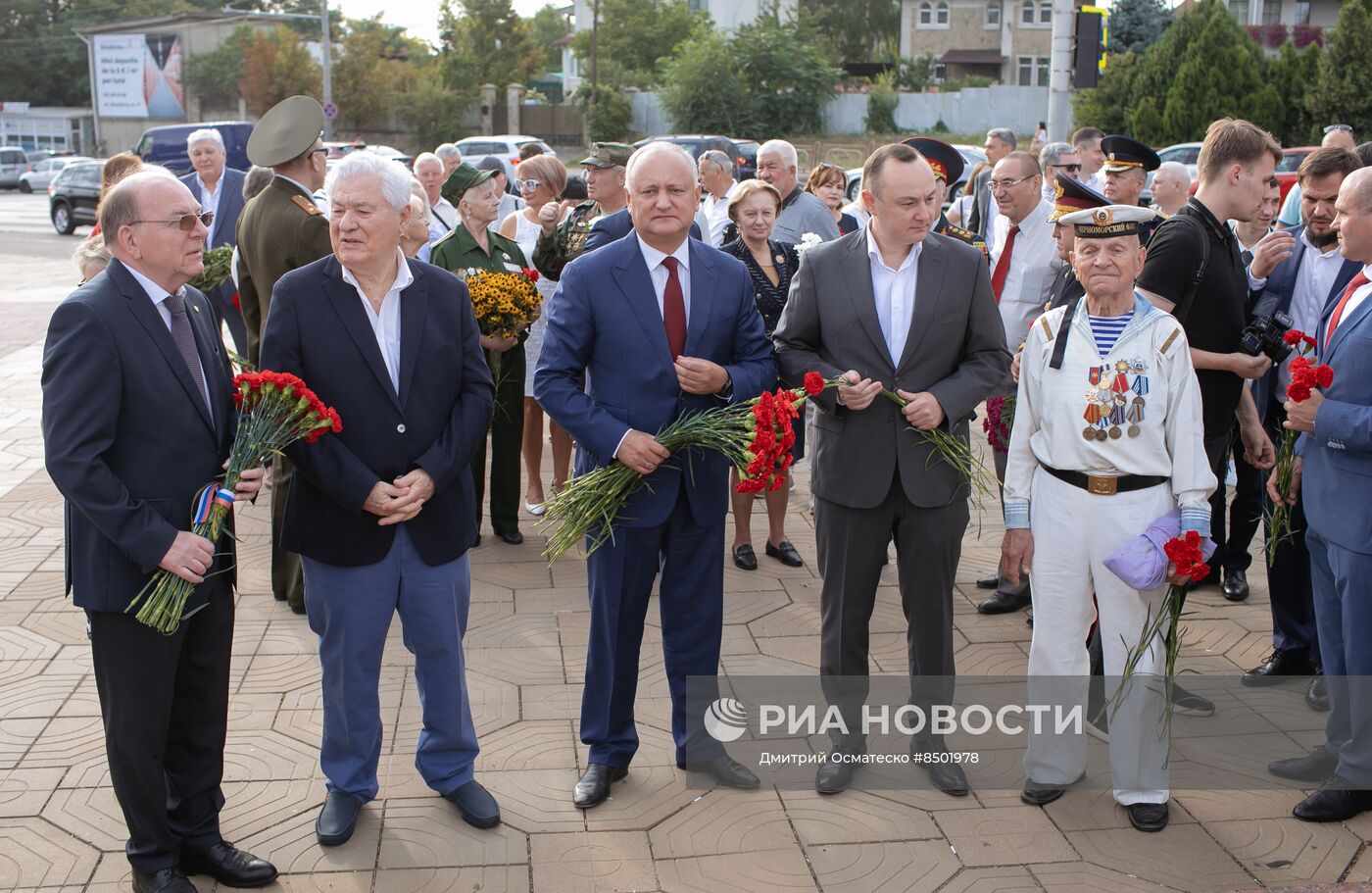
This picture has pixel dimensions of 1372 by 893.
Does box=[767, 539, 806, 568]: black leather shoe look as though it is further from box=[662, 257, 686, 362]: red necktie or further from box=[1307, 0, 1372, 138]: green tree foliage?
box=[1307, 0, 1372, 138]: green tree foliage

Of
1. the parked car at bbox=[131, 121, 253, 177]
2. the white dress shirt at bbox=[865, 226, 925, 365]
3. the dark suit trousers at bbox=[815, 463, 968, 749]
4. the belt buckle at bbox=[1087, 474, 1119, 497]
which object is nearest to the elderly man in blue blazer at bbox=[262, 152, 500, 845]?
the dark suit trousers at bbox=[815, 463, 968, 749]

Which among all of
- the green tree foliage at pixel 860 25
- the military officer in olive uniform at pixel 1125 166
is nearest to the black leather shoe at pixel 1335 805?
the military officer in olive uniform at pixel 1125 166

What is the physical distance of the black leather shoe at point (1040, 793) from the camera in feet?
14.0

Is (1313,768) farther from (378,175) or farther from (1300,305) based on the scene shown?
(378,175)

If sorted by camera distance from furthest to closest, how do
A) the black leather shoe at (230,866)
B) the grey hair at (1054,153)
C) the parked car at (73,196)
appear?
1. the parked car at (73,196)
2. the grey hair at (1054,153)
3. the black leather shoe at (230,866)

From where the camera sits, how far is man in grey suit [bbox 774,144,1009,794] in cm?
427

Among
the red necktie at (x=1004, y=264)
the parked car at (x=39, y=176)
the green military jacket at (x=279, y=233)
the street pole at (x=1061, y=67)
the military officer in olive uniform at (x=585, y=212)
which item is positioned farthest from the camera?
the parked car at (x=39, y=176)

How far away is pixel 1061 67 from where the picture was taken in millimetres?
13281

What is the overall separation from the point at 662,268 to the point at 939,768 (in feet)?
6.63

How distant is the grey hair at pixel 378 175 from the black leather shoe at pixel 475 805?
1.93 metres

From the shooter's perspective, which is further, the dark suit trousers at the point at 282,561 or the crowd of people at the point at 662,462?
the dark suit trousers at the point at 282,561

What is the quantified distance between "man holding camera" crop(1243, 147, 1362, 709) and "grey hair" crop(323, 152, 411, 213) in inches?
138

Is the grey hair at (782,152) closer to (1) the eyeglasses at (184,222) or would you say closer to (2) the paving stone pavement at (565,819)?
(2) the paving stone pavement at (565,819)

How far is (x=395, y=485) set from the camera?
12.8 ft
